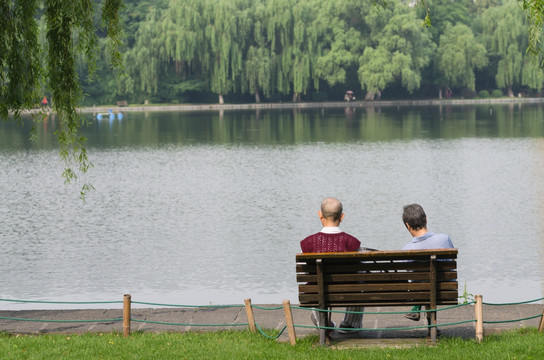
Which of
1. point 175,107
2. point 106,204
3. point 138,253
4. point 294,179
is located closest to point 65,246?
point 138,253

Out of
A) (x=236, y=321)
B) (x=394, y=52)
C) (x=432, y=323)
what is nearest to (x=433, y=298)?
(x=432, y=323)

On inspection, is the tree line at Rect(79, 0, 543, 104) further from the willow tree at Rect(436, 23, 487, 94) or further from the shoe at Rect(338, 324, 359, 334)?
the shoe at Rect(338, 324, 359, 334)

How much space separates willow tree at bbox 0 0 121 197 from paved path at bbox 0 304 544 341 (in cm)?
167

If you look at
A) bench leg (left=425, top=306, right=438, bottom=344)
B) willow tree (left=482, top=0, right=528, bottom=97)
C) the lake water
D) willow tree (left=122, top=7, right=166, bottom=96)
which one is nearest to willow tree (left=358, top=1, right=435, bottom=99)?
willow tree (left=482, top=0, right=528, bottom=97)

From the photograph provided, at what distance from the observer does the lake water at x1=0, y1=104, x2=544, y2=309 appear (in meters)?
14.9

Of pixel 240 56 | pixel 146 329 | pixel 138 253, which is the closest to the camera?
pixel 146 329

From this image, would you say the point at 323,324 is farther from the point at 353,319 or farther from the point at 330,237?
the point at 330,237

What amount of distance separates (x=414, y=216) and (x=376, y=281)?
28.5 inches

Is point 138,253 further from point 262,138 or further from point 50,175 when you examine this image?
point 262,138

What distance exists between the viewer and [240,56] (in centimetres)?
7562

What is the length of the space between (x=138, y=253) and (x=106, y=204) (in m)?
6.77

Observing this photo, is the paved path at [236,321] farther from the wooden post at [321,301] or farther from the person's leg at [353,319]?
the wooden post at [321,301]

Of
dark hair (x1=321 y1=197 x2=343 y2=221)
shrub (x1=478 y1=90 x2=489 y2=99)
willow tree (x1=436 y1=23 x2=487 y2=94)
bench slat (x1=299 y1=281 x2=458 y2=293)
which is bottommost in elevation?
bench slat (x1=299 y1=281 x2=458 y2=293)

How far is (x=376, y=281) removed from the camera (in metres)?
7.22
